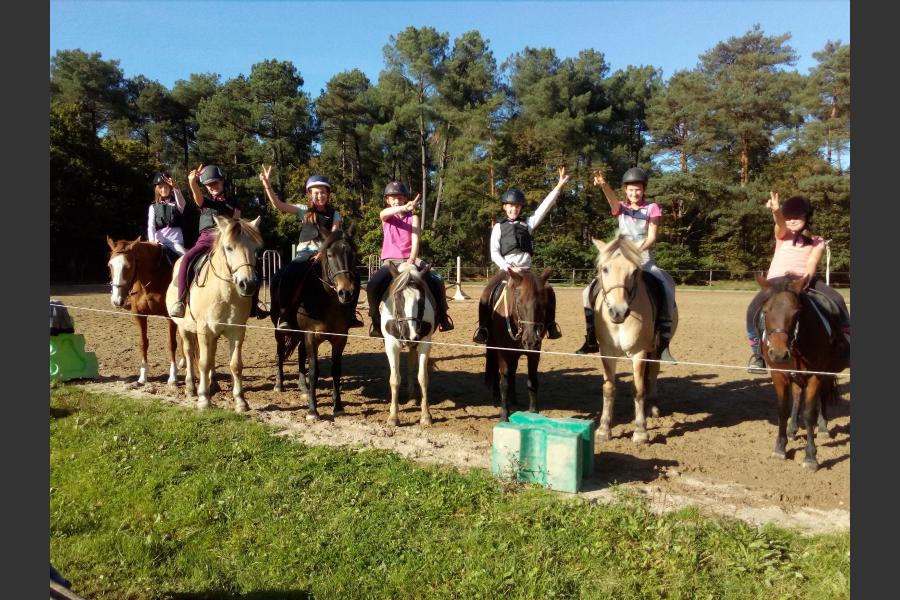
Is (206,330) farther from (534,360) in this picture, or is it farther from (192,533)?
(534,360)

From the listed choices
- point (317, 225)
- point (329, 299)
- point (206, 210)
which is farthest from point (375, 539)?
point (206, 210)

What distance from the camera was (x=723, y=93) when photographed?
28891 millimetres

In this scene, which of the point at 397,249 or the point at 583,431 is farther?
the point at 397,249

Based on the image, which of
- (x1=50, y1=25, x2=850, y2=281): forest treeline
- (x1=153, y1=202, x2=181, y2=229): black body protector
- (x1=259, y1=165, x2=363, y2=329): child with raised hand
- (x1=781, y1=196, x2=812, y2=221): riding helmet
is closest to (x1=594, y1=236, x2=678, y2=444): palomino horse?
(x1=781, y1=196, x2=812, y2=221): riding helmet

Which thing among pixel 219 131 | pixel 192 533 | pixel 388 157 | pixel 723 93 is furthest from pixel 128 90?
pixel 192 533

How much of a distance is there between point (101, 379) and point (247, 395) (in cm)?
246

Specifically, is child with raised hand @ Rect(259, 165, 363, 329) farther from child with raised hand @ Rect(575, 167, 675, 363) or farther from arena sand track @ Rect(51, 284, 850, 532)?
child with raised hand @ Rect(575, 167, 675, 363)

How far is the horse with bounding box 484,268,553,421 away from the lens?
5.54 metres

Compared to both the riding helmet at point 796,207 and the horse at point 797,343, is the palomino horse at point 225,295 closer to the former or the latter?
the horse at point 797,343

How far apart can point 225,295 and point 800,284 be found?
19.6 feet

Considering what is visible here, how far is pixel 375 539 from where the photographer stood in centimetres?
368

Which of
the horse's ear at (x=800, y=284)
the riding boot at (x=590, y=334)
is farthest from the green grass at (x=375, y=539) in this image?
the riding boot at (x=590, y=334)

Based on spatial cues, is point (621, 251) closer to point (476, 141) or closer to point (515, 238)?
point (515, 238)

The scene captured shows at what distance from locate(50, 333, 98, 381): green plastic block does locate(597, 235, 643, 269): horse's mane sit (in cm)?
740
